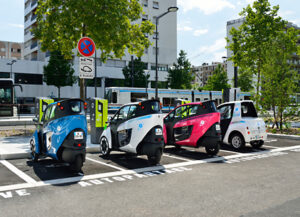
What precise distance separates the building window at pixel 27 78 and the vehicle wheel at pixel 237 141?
39.6 m

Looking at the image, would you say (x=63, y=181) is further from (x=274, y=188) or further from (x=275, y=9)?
(x=275, y=9)

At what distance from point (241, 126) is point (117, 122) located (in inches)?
169

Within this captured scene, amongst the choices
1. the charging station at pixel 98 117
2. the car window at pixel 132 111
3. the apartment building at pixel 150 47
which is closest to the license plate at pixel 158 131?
the car window at pixel 132 111

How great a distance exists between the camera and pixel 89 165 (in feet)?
23.7

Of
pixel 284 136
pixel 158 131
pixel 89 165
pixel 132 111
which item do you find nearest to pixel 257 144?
pixel 284 136

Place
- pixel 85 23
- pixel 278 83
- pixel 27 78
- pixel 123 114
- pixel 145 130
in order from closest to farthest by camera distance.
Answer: pixel 145 130, pixel 123 114, pixel 85 23, pixel 278 83, pixel 27 78

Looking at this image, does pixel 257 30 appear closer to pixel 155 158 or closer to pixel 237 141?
pixel 237 141

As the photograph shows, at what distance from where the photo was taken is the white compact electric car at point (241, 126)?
9660mm

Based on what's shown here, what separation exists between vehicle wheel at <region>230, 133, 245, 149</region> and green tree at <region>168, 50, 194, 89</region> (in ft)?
104

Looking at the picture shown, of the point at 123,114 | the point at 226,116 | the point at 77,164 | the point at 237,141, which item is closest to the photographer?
the point at 77,164

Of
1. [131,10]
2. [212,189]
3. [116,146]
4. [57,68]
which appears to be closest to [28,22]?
[57,68]

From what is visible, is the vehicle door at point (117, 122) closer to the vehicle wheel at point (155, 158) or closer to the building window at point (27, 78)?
the vehicle wheel at point (155, 158)

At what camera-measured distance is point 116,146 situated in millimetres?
7957

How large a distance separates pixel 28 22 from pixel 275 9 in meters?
45.8
